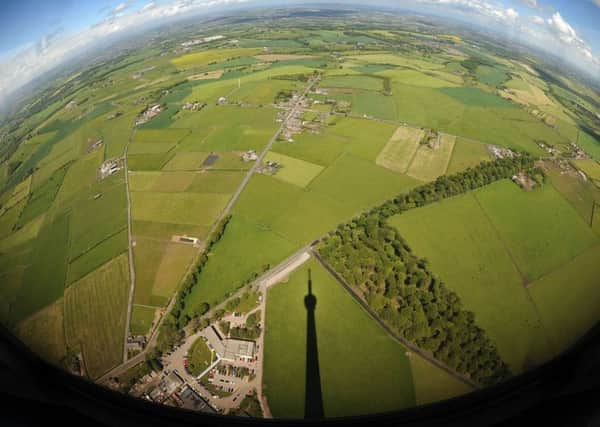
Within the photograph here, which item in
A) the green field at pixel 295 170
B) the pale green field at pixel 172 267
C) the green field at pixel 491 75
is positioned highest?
the green field at pixel 491 75

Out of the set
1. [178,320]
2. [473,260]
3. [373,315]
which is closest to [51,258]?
[178,320]

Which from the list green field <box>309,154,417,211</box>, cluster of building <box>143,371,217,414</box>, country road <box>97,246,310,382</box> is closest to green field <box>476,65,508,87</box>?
green field <box>309,154,417,211</box>

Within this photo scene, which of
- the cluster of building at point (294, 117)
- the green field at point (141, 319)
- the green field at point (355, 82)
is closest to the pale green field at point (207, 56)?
the green field at point (355, 82)

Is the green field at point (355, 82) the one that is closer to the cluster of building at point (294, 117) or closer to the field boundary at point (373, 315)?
the cluster of building at point (294, 117)

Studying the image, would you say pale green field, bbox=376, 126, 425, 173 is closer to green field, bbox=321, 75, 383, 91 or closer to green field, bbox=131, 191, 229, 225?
green field, bbox=131, 191, 229, 225

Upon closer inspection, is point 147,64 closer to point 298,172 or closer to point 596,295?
point 298,172

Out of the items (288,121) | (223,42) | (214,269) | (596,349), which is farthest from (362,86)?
(223,42)
